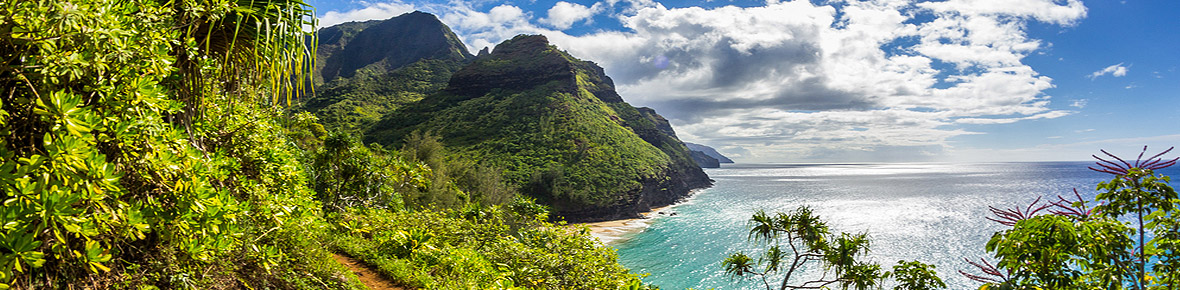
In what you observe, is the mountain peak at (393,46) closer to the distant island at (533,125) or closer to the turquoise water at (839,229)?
the distant island at (533,125)

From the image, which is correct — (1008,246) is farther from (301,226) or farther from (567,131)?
(567,131)

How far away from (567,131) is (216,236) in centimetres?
7434

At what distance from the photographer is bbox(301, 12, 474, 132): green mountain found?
10419 centimetres

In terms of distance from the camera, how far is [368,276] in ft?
20.7

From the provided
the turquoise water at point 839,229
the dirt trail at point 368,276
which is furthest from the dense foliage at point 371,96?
the dirt trail at point 368,276

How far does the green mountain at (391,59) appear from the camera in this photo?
104188mm

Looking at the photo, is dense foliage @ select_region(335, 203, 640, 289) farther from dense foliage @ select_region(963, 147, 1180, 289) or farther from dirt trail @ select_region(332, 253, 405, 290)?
dense foliage @ select_region(963, 147, 1180, 289)

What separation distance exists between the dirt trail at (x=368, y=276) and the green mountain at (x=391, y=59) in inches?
3800

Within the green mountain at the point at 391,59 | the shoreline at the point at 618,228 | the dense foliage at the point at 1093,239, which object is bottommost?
the shoreline at the point at 618,228

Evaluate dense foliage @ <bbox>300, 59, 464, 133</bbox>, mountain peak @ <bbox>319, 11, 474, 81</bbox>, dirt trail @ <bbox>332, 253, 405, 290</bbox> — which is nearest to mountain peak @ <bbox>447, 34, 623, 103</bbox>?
dense foliage @ <bbox>300, 59, 464, 133</bbox>

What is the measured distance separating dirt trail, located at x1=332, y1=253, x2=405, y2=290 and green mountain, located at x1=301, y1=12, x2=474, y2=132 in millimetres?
96532

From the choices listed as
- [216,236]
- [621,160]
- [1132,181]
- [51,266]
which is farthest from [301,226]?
[621,160]

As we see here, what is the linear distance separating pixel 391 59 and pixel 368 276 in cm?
18309

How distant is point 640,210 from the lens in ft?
214
